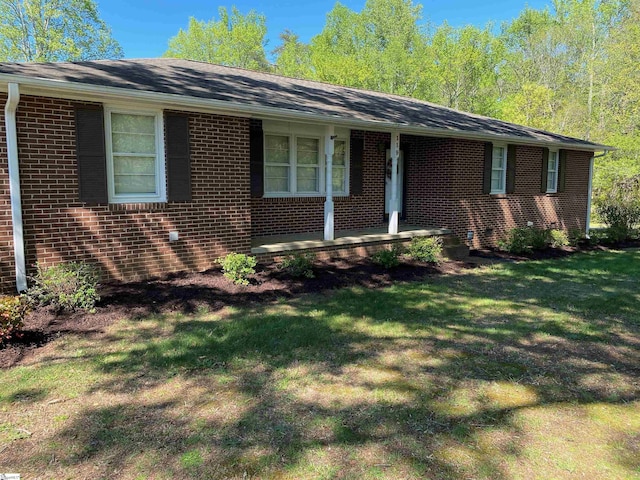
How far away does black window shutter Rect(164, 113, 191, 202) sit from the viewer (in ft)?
23.1

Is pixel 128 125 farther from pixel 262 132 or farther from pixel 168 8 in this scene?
pixel 168 8

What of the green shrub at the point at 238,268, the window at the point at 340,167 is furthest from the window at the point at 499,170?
the green shrub at the point at 238,268

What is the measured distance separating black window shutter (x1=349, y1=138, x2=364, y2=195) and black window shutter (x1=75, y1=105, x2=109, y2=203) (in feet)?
19.8

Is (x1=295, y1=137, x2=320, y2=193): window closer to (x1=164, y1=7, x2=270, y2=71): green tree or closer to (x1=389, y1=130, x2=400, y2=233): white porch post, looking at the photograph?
(x1=389, y1=130, x2=400, y2=233): white porch post

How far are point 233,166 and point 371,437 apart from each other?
570 centimetres

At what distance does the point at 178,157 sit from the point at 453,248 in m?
6.67

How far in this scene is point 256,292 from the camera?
678 cm

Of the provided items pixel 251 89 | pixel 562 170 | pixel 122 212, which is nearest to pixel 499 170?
pixel 562 170

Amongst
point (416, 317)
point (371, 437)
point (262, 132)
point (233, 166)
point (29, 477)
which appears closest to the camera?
point (29, 477)

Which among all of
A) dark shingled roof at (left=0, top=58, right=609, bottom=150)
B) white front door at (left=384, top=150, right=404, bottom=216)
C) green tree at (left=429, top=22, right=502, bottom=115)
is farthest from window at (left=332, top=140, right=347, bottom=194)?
green tree at (left=429, top=22, right=502, bottom=115)

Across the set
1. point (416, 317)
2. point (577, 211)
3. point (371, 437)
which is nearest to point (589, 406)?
point (371, 437)

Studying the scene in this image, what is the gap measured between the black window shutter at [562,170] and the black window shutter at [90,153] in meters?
13.5

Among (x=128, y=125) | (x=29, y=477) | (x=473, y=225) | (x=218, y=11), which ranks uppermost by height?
(x=218, y=11)

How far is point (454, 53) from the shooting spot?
103 ft
